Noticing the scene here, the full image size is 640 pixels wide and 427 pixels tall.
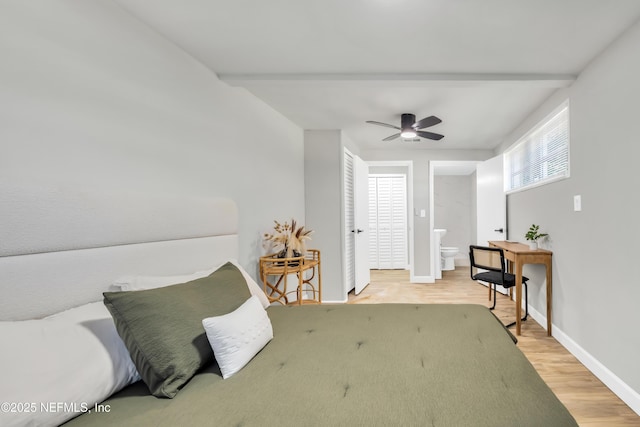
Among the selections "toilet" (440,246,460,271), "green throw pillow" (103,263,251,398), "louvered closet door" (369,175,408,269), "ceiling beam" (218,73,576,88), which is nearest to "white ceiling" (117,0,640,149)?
"ceiling beam" (218,73,576,88)

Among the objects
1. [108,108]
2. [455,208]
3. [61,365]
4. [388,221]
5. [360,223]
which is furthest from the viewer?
[455,208]

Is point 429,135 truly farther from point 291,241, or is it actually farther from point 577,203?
point 291,241

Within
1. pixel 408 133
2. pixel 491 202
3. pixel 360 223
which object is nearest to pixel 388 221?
pixel 360 223

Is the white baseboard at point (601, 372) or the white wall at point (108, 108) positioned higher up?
the white wall at point (108, 108)

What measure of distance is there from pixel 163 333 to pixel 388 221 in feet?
18.5

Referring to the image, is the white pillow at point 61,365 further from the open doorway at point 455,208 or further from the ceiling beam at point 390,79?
the open doorway at point 455,208

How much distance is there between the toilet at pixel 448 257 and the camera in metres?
6.04

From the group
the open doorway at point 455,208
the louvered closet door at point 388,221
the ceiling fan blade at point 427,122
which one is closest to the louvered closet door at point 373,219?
the louvered closet door at point 388,221

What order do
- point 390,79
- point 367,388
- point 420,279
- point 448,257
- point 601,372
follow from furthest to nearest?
point 448,257
point 420,279
point 390,79
point 601,372
point 367,388

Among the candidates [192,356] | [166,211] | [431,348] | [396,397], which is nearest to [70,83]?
[166,211]

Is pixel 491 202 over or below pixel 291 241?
over

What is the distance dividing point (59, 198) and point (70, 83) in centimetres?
53

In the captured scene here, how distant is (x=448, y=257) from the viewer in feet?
20.1

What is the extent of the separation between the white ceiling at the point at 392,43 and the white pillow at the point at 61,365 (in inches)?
62.0
